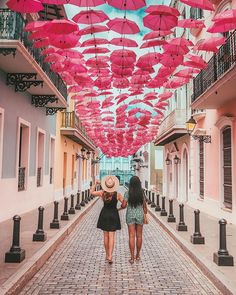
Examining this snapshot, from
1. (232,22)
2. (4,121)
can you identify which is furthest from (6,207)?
(232,22)

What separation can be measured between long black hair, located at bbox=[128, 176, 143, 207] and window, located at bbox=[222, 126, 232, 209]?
7.19 meters

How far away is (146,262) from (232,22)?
16.6 feet

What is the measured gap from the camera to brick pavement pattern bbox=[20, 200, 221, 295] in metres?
5.63

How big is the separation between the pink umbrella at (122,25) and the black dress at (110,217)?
134 inches

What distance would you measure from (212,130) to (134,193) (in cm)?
940

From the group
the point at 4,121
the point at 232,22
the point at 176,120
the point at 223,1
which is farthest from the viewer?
the point at 176,120

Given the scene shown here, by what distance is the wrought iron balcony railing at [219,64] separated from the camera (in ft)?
36.1

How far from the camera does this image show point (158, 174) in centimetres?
3897

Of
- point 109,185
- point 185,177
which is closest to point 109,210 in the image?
point 109,185

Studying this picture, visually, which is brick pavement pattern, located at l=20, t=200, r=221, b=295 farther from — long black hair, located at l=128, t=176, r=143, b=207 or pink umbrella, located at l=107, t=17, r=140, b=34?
pink umbrella, located at l=107, t=17, r=140, b=34

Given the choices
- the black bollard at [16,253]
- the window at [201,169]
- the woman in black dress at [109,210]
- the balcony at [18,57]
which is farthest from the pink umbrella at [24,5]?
the window at [201,169]

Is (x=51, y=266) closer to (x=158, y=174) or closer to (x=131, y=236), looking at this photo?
(x=131, y=236)

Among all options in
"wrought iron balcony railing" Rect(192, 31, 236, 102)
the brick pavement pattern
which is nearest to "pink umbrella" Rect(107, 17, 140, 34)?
"wrought iron balcony railing" Rect(192, 31, 236, 102)

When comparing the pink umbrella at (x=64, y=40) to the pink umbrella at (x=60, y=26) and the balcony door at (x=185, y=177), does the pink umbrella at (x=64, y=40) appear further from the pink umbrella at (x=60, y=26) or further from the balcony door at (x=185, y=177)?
the balcony door at (x=185, y=177)
